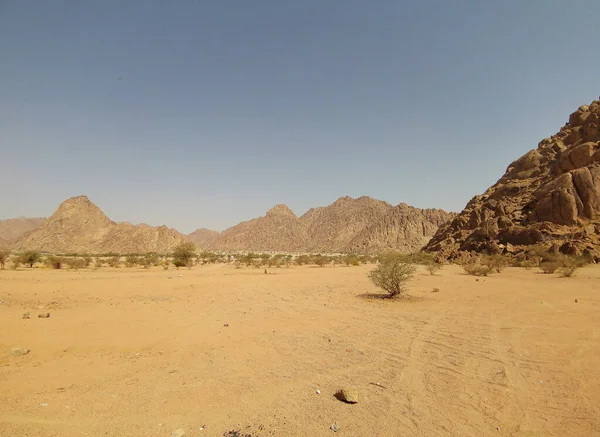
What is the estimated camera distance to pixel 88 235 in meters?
96.0

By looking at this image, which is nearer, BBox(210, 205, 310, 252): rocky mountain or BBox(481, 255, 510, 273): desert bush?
BBox(481, 255, 510, 273): desert bush

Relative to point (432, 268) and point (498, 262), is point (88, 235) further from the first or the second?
point (498, 262)

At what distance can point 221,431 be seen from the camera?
155 inches

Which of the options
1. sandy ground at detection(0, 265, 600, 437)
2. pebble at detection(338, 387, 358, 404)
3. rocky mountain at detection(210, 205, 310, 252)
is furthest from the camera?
rocky mountain at detection(210, 205, 310, 252)

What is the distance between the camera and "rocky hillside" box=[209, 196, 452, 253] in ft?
369

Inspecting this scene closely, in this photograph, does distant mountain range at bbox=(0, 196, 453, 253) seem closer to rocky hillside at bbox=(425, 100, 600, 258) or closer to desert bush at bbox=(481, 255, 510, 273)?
rocky hillside at bbox=(425, 100, 600, 258)

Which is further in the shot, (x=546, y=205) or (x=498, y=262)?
(x=546, y=205)

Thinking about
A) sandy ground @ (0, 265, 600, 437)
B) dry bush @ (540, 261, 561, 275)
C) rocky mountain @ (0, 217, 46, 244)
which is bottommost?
sandy ground @ (0, 265, 600, 437)

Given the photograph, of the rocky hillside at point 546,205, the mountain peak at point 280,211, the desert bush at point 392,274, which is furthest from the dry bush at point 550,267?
the mountain peak at point 280,211

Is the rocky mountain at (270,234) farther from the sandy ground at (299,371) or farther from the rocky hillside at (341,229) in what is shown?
the sandy ground at (299,371)

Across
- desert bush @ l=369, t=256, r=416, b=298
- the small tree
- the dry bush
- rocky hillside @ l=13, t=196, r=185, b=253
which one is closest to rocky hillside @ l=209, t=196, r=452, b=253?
rocky hillside @ l=13, t=196, r=185, b=253

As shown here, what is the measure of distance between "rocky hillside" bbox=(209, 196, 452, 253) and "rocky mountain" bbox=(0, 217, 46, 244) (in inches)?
3937

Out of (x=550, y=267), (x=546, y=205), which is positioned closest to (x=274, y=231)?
(x=546, y=205)

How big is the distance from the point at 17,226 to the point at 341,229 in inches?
6677
